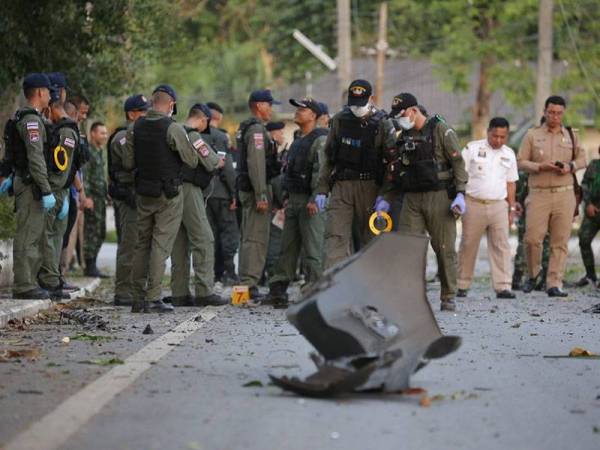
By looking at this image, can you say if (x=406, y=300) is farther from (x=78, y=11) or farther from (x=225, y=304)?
(x=78, y=11)

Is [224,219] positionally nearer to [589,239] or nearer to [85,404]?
[589,239]

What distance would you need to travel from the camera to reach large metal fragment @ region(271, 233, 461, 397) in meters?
8.36

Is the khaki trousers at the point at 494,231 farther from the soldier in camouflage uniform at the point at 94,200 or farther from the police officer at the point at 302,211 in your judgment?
the soldier in camouflage uniform at the point at 94,200

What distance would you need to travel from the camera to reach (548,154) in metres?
17.0

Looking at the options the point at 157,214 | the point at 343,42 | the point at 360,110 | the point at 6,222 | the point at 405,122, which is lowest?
the point at 6,222

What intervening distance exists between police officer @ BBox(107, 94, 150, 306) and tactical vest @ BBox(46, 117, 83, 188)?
1.11 feet

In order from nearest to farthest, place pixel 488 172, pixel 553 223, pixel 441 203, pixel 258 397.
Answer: pixel 258 397 → pixel 441 203 → pixel 488 172 → pixel 553 223

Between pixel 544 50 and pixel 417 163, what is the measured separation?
66.7 feet

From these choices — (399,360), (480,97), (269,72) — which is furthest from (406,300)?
(269,72)

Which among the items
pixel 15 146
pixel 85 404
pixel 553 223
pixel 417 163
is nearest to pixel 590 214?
pixel 553 223

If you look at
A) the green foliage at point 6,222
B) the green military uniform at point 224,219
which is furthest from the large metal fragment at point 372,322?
the green military uniform at point 224,219

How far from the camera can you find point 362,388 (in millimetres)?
8305

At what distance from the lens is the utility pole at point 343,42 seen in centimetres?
3412

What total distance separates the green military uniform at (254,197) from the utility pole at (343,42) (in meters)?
18.8
